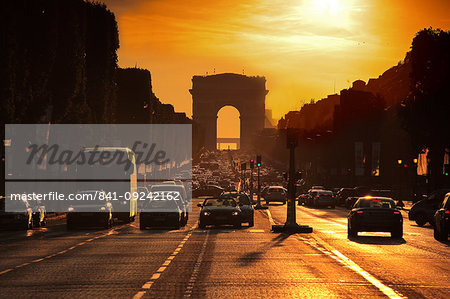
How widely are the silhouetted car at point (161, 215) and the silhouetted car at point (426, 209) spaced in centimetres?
1328

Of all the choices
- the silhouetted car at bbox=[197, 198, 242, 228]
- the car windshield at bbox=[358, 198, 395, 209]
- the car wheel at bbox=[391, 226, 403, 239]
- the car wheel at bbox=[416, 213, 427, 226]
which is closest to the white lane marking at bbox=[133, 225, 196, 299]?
the car windshield at bbox=[358, 198, 395, 209]

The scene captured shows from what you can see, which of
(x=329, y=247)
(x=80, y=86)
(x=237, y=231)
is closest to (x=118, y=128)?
(x=80, y=86)

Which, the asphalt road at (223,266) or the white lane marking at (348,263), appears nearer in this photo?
the white lane marking at (348,263)

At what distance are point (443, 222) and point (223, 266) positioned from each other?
14.2 m

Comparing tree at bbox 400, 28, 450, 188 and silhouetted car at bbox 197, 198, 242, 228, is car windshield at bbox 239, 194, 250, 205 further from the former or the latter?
tree at bbox 400, 28, 450, 188

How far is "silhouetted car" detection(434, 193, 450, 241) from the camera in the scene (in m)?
32.4

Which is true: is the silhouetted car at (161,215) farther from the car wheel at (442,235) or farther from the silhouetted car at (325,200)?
the silhouetted car at (325,200)

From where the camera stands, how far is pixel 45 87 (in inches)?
2174

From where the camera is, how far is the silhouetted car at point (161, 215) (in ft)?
136

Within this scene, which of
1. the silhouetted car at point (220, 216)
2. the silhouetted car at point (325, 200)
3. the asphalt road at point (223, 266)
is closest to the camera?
the asphalt road at point (223, 266)

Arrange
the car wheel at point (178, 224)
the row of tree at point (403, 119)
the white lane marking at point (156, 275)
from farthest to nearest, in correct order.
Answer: the row of tree at point (403, 119) → the car wheel at point (178, 224) → the white lane marking at point (156, 275)

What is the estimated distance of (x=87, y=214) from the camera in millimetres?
42125

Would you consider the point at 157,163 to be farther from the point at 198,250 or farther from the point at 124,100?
the point at 198,250

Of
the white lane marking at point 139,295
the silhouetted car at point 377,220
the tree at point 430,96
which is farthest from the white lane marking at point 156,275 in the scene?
the tree at point 430,96
